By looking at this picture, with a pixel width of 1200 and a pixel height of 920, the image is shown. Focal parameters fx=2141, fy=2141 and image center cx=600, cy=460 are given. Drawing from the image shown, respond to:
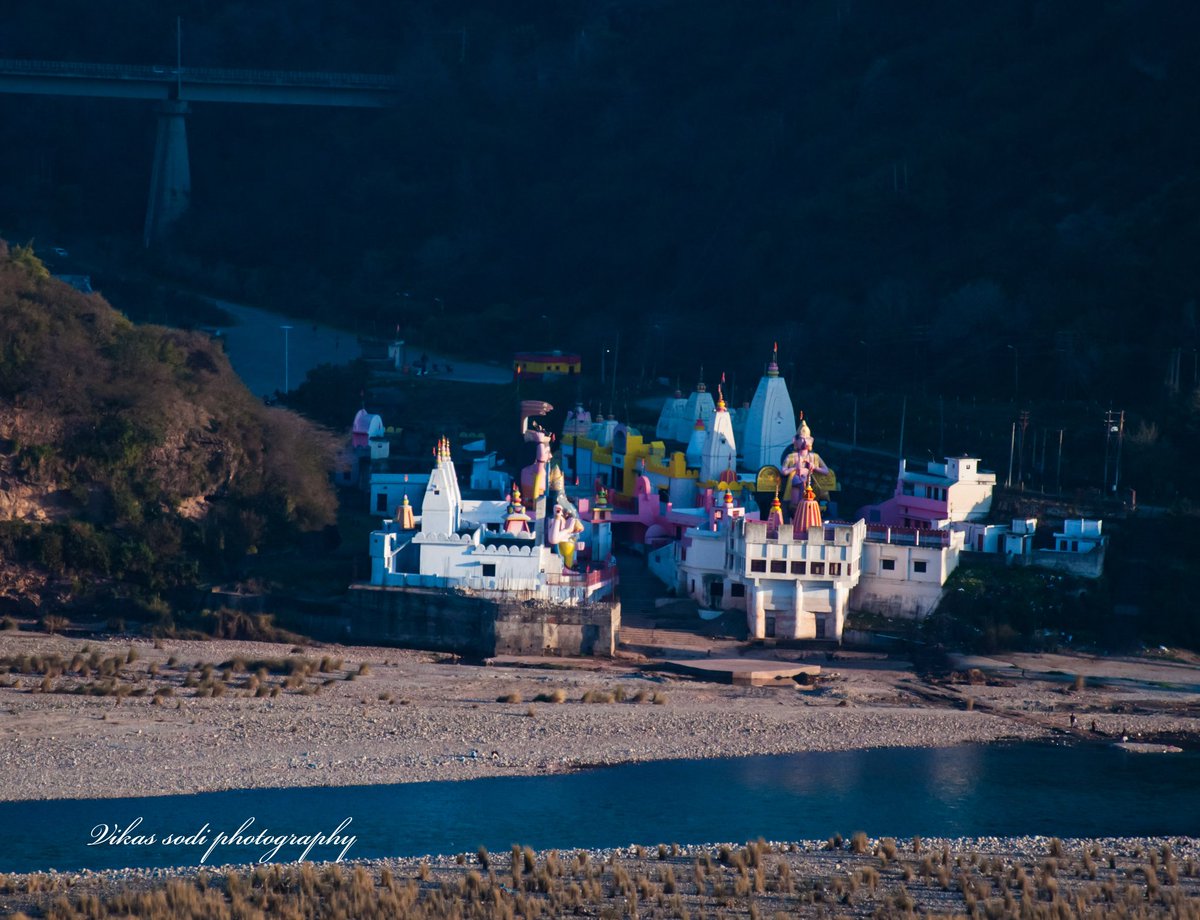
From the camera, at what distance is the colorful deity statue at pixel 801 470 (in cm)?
3650

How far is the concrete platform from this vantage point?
1218 inches

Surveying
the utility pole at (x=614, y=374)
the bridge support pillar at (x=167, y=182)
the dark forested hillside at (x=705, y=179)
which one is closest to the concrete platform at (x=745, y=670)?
the dark forested hillside at (x=705, y=179)

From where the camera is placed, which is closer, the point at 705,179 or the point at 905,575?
the point at 905,575

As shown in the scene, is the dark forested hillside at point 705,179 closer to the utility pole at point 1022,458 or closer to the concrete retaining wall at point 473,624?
the utility pole at point 1022,458

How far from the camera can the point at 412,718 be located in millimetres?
28156

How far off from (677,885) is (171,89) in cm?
4470

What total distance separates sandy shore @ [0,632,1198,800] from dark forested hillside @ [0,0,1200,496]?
12.5 m

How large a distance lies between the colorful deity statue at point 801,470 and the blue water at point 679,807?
9.22 meters

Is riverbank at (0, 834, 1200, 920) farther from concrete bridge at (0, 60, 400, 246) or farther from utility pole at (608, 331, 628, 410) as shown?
concrete bridge at (0, 60, 400, 246)

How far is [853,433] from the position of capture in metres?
42.7

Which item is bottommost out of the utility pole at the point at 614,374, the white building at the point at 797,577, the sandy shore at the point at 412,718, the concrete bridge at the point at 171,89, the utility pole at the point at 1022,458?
the sandy shore at the point at 412,718

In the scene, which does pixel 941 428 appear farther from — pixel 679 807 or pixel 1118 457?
pixel 679 807

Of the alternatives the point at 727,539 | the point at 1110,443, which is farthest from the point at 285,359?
the point at 1110,443

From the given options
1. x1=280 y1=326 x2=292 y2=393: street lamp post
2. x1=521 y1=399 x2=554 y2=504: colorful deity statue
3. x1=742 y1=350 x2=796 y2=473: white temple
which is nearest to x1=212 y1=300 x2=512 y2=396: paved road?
x1=280 y1=326 x2=292 y2=393: street lamp post
